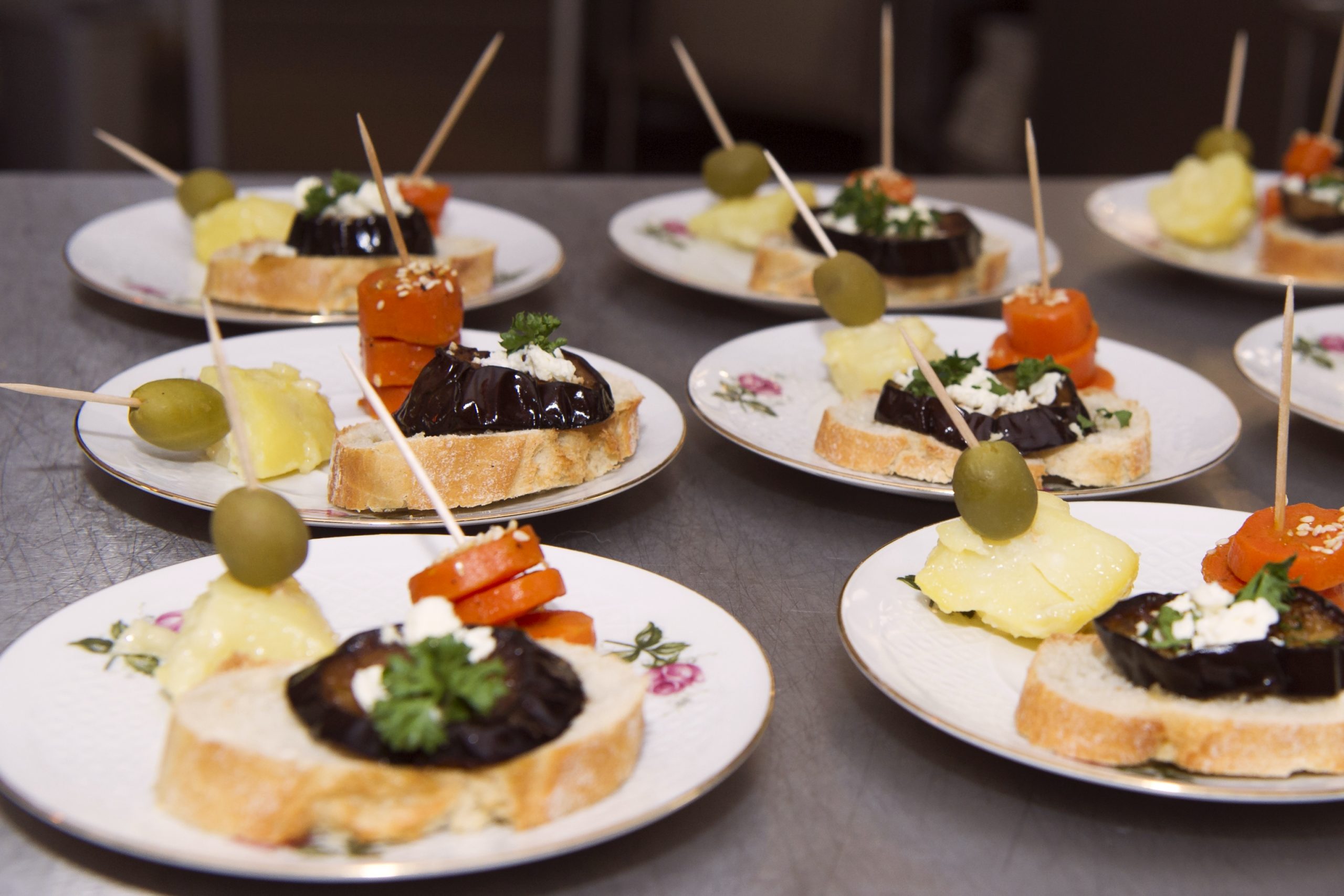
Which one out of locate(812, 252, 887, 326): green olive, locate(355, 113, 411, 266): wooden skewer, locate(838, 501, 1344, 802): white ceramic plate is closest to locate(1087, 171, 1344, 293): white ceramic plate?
locate(812, 252, 887, 326): green olive

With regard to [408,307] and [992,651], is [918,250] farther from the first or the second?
[992,651]

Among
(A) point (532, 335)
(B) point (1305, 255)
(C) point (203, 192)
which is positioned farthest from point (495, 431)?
(B) point (1305, 255)

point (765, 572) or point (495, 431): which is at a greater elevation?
point (495, 431)

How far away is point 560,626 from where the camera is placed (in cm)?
155

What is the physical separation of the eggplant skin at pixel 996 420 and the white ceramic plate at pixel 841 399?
86mm

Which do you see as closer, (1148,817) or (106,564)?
(1148,817)

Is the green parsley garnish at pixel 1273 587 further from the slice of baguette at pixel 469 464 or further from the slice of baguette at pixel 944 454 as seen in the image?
the slice of baguette at pixel 469 464

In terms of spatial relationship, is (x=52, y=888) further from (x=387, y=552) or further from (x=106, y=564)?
(x=106, y=564)

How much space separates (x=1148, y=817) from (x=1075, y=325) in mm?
1247

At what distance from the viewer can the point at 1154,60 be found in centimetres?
681

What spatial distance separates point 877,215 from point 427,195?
42.3 inches

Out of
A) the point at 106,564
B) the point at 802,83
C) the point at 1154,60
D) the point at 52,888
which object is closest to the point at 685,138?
the point at 802,83

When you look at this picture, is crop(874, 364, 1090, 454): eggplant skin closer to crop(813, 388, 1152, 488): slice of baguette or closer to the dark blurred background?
crop(813, 388, 1152, 488): slice of baguette

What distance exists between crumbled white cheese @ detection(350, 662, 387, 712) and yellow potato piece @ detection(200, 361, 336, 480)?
81 centimetres
